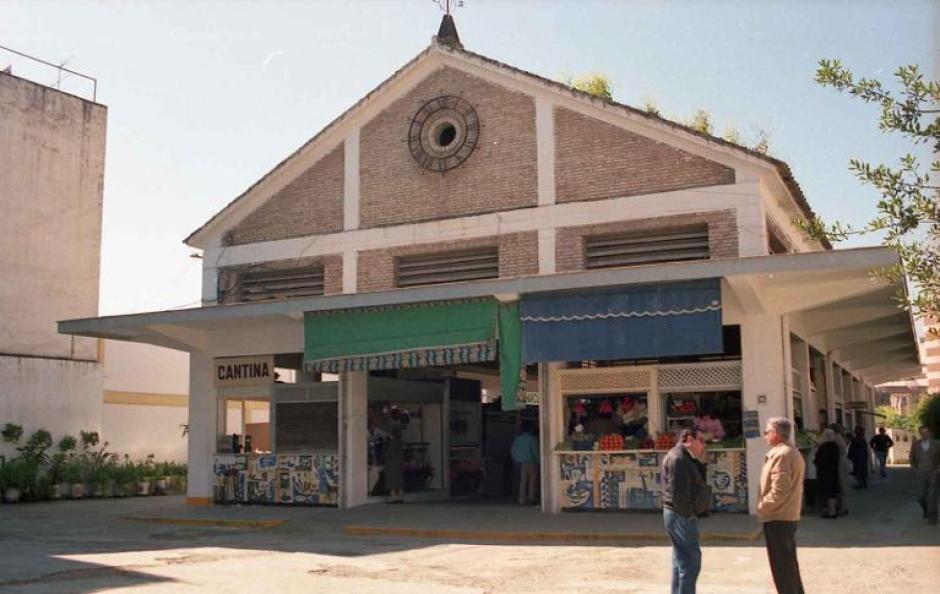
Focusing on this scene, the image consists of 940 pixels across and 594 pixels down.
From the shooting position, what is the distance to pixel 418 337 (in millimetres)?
17859

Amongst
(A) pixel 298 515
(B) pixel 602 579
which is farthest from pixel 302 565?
(A) pixel 298 515

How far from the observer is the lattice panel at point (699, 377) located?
1678 centimetres

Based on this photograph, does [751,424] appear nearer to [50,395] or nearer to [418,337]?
[418,337]

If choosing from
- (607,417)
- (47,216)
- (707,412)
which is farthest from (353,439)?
(47,216)

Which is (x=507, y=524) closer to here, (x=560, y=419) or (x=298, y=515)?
(x=560, y=419)

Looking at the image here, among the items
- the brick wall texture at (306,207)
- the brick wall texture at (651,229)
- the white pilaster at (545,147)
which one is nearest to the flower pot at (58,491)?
the brick wall texture at (306,207)

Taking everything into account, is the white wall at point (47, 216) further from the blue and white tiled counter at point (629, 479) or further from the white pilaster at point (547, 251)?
the blue and white tiled counter at point (629, 479)

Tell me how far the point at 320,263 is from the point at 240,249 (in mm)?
2148

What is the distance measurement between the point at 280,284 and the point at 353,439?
3931 millimetres

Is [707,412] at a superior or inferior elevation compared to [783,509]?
superior

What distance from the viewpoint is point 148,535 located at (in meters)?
16.1

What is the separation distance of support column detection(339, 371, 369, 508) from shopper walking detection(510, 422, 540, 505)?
3086 mm

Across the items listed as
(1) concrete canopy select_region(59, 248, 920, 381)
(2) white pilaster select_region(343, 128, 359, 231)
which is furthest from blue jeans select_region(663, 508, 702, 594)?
(2) white pilaster select_region(343, 128, 359, 231)

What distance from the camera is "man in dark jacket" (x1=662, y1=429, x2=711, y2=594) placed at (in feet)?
28.1
